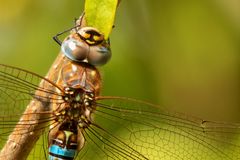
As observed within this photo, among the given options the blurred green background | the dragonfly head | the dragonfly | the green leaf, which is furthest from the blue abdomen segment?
the blurred green background

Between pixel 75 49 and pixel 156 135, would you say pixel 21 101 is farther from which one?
pixel 156 135

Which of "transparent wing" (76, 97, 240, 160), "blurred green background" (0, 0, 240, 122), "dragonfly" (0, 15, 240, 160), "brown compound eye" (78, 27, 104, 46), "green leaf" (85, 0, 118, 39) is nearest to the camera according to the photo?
"green leaf" (85, 0, 118, 39)

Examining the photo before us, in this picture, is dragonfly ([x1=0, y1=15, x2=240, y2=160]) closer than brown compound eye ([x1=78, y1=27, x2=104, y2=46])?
No

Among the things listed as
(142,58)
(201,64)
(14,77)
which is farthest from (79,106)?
(201,64)

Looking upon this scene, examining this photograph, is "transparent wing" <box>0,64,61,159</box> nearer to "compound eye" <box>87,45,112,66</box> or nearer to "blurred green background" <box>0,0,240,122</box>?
"compound eye" <box>87,45,112,66</box>

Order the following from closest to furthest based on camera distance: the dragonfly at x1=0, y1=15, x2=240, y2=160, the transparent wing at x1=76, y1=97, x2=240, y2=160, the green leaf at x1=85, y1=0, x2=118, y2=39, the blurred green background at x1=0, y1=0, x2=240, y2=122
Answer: the green leaf at x1=85, y1=0, x2=118, y2=39, the dragonfly at x1=0, y1=15, x2=240, y2=160, the transparent wing at x1=76, y1=97, x2=240, y2=160, the blurred green background at x1=0, y1=0, x2=240, y2=122

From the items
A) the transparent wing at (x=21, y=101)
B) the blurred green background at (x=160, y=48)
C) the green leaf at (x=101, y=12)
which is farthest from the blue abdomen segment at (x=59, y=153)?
the blurred green background at (x=160, y=48)

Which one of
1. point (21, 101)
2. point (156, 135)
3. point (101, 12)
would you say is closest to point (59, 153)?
point (21, 101)
